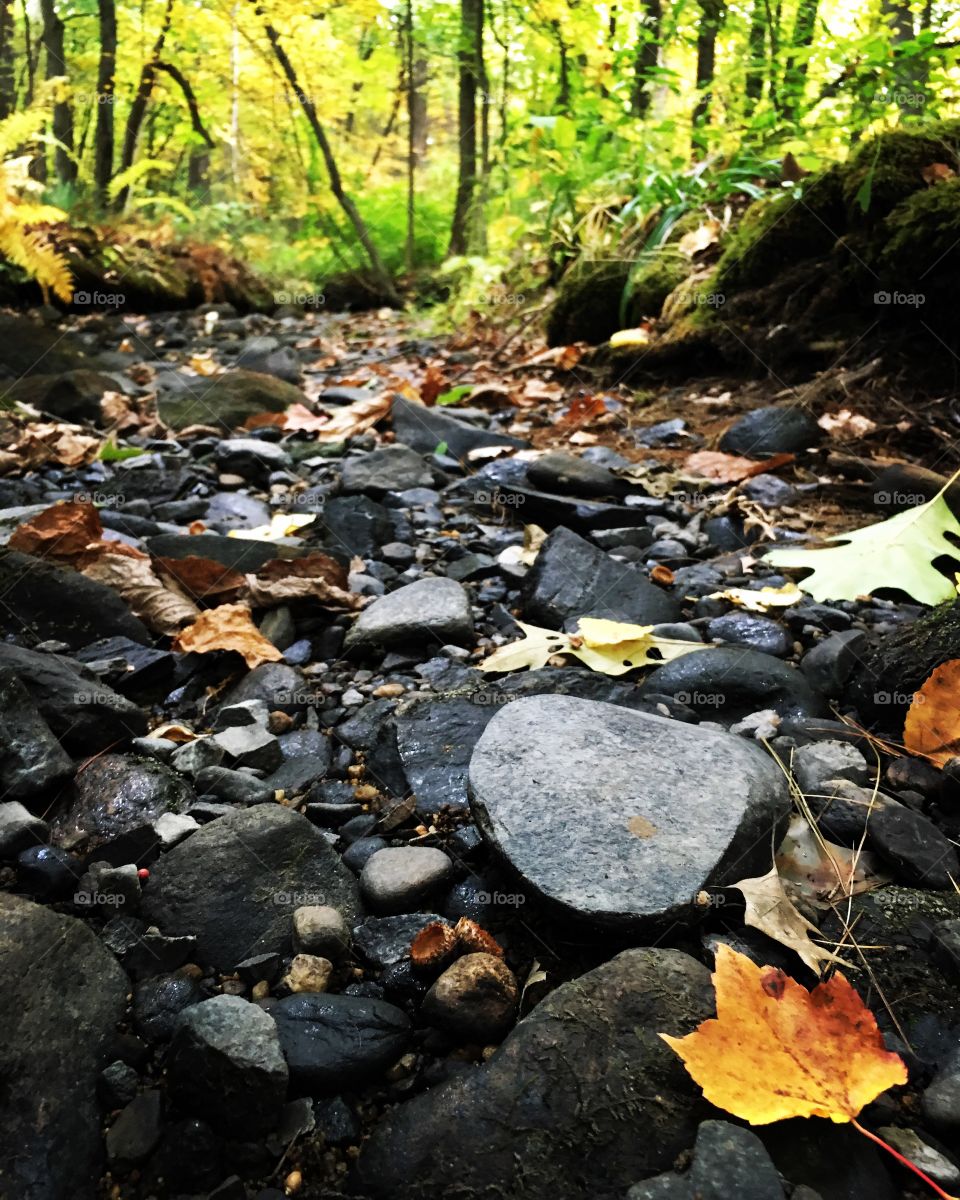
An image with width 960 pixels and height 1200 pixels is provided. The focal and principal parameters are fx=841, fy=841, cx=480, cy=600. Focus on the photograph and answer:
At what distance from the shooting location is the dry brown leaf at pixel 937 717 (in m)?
1.79

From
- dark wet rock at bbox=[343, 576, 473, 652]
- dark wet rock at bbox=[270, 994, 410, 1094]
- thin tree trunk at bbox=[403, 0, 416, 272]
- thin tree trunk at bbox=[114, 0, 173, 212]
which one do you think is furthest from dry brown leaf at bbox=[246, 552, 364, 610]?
thin tree trunk at bbox=[403, 0, 416, 272]

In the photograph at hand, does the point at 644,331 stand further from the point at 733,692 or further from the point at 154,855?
the point at 154,855

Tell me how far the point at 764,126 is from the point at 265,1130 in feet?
20.7

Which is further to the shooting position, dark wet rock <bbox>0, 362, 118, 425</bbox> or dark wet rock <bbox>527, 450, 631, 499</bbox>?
dark wet rock <bbox>0, 362, 118, 425</bbox>

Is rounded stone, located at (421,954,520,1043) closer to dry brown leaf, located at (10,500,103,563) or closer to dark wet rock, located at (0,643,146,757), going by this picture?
dark wet rock, located at (0,643,146,757)

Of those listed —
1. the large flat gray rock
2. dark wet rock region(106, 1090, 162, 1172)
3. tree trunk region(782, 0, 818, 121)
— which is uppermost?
tree trunk region(782, 0, 818, 121)

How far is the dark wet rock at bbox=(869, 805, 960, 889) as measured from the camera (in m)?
1.57

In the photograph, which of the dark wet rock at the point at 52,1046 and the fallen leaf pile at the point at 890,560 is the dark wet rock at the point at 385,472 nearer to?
the fallen leaf pile at the point at 890,560

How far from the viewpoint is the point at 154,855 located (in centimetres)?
167

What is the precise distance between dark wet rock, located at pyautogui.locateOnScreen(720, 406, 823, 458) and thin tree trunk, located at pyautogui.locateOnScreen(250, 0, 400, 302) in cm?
780

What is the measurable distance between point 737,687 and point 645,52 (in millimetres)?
8383

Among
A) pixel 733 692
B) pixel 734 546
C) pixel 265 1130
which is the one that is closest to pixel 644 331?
Result: pixel 734 546

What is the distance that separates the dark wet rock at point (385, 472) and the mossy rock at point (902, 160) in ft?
7.99

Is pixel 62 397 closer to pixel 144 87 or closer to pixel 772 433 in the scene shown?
pixel 772 433
